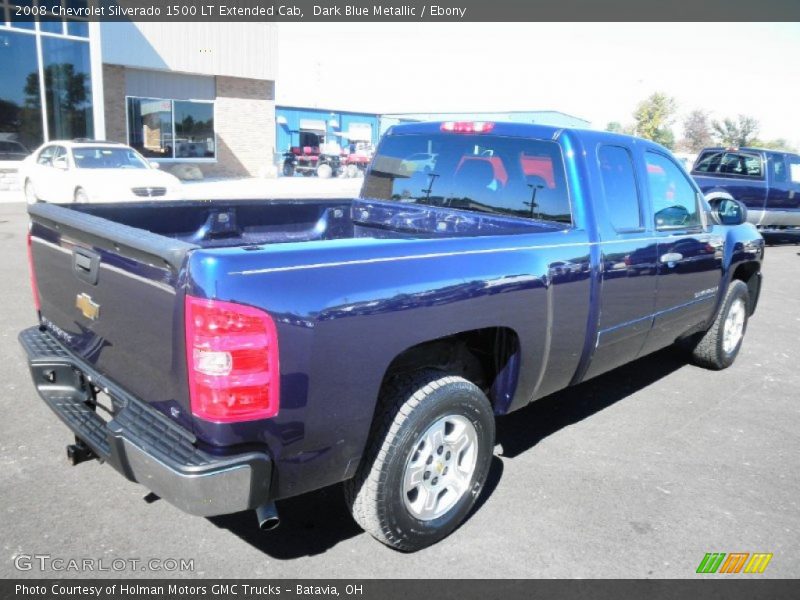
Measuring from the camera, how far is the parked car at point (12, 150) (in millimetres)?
19500

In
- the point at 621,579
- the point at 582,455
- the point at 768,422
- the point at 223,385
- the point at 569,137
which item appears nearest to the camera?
the point at 223,385

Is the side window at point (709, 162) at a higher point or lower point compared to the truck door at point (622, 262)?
higher

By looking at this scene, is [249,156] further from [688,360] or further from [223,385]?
[223,385]

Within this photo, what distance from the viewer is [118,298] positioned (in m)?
2.55

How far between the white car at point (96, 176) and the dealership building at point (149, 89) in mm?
6464

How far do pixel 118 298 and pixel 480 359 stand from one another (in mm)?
1748

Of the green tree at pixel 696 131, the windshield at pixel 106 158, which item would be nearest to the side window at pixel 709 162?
the windshield at pixel 106 158

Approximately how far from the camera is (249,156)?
2688cm

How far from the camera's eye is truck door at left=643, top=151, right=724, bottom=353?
13.7ft

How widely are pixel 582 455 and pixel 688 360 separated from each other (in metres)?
2.48

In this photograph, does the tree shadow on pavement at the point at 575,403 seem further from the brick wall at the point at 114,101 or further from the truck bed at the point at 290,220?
the brick wall at the point at 114,101

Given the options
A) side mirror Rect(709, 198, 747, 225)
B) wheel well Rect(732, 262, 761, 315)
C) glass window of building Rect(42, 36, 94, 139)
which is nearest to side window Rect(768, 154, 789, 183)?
wheel well Rect(732, 262, 761, 315)

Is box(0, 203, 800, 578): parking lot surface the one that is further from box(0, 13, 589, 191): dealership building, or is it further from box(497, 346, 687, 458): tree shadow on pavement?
box(0, 13, 589, 191): dealership building

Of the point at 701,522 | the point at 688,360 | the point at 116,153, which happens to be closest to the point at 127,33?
the point at 116,153
